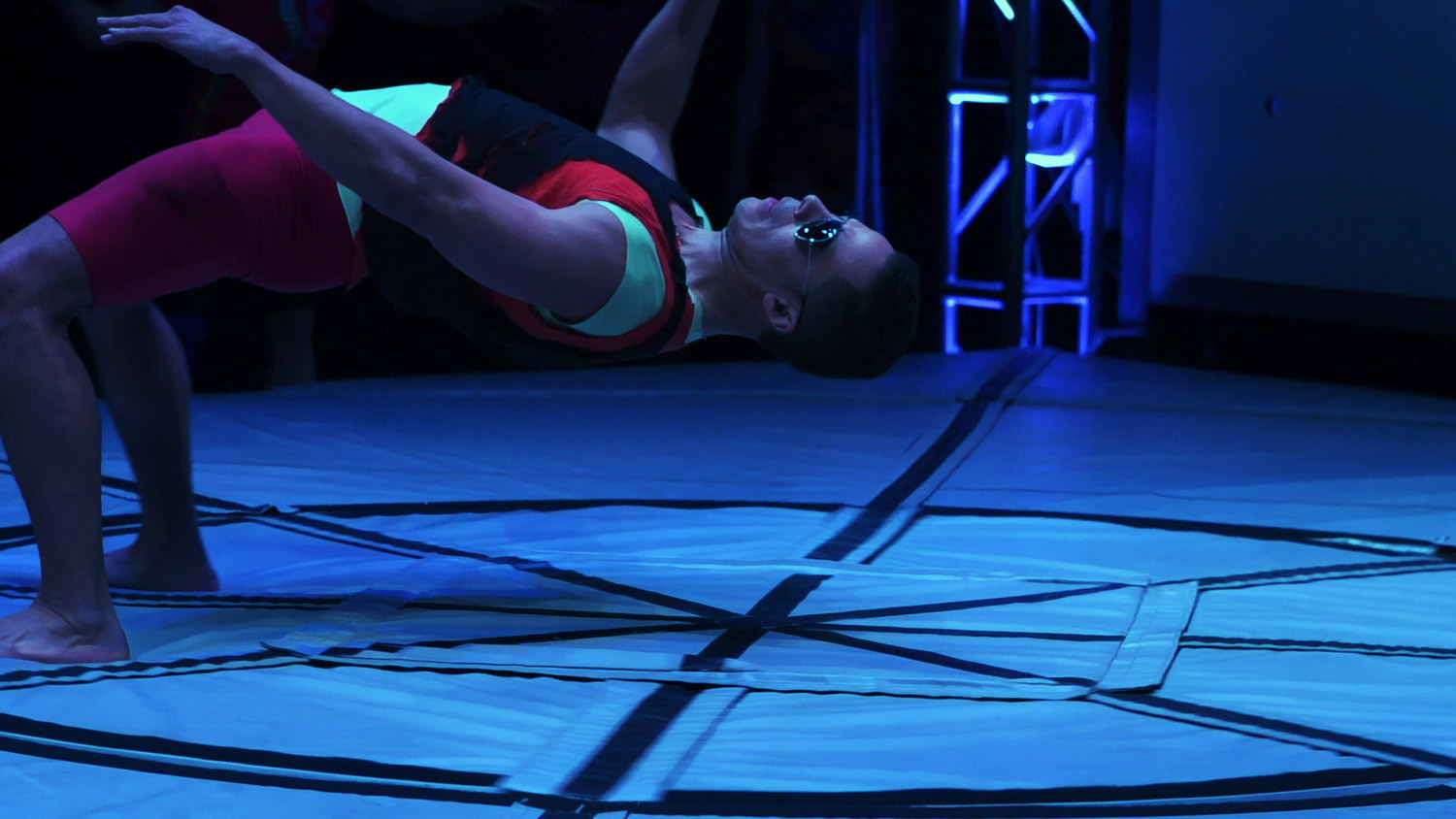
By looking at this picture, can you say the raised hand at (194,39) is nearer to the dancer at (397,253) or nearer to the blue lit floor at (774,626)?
the dancer at (397,253)

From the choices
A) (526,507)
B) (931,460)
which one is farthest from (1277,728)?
(931,460)

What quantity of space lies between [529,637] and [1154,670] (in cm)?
78

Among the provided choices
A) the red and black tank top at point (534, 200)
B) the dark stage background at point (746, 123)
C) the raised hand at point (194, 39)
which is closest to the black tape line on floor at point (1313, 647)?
the red and black tank top at point (534, 200)

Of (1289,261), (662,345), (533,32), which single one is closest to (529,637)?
(662,345)

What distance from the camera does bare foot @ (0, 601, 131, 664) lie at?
1753mm

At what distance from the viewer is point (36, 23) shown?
154 inches

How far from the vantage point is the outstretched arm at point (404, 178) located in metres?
1.64

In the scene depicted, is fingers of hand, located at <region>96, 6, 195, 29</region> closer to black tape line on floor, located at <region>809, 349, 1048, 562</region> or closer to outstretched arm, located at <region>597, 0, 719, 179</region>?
outstretched arm, located at <region>597, 0, 719, 179</region>

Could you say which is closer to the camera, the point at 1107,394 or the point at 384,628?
the point at 384,628

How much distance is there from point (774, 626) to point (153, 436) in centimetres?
94

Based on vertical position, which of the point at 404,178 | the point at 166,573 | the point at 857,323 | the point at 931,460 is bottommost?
the point at 931,460

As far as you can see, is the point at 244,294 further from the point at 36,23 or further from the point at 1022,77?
the point at 1022,77

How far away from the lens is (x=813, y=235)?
6.75 ft

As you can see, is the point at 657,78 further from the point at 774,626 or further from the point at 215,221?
the point at 774,626
